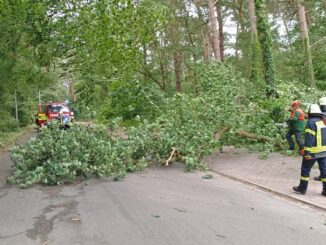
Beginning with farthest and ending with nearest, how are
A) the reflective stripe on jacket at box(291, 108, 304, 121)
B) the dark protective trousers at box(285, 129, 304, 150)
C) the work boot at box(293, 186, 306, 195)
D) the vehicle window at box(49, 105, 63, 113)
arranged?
the vehicle window at box(49, 105, 63, 113), the reflective stripe on jacket at box(291, 108, 304, 121), the dark protective trousers at box(285, 129, 304, 150), the work boot at box(293, 186, 306, 195)

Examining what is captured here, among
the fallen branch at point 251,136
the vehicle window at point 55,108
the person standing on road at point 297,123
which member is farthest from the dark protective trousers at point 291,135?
the vehicle window at point 55,108

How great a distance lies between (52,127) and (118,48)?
2.99m

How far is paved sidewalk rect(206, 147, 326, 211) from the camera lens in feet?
25.7

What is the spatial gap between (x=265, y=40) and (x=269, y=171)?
1019 cm

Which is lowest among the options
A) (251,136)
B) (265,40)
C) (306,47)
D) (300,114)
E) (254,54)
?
(251,136)

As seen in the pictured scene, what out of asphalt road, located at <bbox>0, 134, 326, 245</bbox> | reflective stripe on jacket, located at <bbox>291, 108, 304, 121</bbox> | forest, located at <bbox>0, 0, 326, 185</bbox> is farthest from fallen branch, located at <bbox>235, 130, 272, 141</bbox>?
asphalt road, located at <bbox>0, 134, 326, 245</bbox>

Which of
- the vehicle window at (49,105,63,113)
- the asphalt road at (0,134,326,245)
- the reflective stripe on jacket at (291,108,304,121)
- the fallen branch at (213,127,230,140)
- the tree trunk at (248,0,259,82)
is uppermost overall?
the tree trunk at (248,0,259,82)

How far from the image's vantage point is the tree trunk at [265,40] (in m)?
18.4

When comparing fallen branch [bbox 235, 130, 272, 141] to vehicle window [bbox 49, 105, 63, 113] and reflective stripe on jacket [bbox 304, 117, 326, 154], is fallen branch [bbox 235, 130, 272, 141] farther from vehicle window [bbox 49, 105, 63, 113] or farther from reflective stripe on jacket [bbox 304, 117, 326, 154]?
vehicle window [bbox 49, 105, 63, 113]

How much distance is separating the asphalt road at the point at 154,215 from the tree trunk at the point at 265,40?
10.4 meters

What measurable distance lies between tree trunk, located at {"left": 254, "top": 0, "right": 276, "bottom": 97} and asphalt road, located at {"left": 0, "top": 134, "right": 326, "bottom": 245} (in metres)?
10.4

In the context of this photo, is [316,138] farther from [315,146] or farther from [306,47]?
[306,47]

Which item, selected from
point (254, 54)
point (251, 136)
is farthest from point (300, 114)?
point (254, 54)

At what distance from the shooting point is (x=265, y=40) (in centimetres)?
1880
